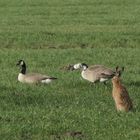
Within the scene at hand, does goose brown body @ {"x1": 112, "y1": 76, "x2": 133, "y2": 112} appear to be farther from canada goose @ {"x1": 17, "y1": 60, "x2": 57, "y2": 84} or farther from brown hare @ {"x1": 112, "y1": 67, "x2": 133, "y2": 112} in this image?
canada goose @ {"x1": 17, "y1": 60, "x2": 57, "y2": 84}

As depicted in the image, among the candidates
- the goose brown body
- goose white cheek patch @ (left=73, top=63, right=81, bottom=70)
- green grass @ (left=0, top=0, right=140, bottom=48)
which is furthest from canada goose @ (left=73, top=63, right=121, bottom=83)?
green grass @ (left=0, top=0, right=140, bottom=48)

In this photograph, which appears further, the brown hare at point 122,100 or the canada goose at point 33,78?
the canada goose at point 33,78

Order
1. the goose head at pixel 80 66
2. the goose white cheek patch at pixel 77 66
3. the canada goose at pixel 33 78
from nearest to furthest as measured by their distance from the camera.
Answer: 1. the canada goose at pixel 33 78
2. the goose head at pixel 80 66
3. the goose white cheek patch at pixel 77 66

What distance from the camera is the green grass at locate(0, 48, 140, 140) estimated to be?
9.44 meters

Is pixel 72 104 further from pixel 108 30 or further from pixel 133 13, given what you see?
pixel 133 13

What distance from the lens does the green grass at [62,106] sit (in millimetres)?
9438

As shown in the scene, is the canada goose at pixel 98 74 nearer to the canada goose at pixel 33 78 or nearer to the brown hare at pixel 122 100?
the canada goose at pixel 33 78

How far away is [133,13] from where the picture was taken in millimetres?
36500

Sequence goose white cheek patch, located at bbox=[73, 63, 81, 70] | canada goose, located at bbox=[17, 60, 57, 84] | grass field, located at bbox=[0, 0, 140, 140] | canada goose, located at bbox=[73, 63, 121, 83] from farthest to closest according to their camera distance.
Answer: goose white cheek patch, located at bbox=[73, 63, 81, 70]
canada goose, located at bbox=[17, 60, 57, 84]
canada goose, located at bbox=[73, 63, 121, 83]
grass field, located at bbox=[0, 0, 140, 140]

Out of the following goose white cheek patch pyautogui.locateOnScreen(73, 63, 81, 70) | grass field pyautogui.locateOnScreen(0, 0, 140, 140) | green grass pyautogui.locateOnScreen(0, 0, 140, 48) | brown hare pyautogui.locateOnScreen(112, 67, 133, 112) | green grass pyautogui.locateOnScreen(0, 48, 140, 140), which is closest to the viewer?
green grass pyautogui.locateOnScreen(0, 48, 140, 140)

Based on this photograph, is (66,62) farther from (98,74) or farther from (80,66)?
(98,74)

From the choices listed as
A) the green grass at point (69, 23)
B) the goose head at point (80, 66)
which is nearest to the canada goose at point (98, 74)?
the goose head at point (80, 66)

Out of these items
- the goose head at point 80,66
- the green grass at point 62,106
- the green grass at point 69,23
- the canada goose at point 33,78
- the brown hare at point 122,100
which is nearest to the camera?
the green grass at point 62,106

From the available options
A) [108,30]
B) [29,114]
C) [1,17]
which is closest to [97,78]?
[29,114]
